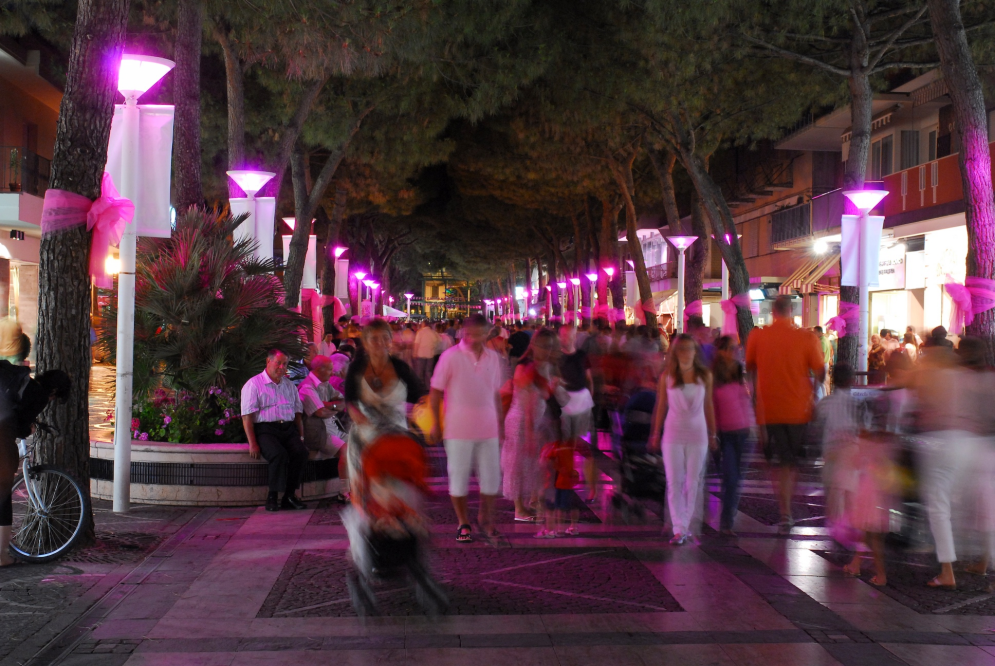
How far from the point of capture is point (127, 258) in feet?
29.4

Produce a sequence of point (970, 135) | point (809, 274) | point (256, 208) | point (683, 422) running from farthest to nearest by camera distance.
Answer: point (809, 274), point (256, 208), point (970, 135), point (683, 422)

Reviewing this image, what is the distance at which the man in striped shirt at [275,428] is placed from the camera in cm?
895

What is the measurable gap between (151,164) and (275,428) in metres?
2.80

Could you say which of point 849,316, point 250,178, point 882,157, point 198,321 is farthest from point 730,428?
point 882,157

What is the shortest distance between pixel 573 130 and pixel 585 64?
279 centimetres

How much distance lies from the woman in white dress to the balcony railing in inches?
799

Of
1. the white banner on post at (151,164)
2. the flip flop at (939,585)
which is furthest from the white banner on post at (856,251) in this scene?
the white banner on post at (151,164)

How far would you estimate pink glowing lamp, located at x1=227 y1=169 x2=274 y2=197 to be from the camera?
1427cm

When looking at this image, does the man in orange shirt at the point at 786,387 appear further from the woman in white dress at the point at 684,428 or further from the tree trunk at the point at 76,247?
the tree trunk at the point at 76,247

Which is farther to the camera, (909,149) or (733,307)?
(909,149)

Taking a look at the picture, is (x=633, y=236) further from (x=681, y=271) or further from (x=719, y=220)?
(x=719, y=220)

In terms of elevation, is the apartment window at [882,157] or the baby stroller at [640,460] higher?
the apartment window at [882,157]

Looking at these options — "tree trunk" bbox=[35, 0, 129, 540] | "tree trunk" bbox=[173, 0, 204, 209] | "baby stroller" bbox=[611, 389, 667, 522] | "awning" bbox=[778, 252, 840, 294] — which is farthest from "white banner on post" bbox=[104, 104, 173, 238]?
"awning" bbox=[778, 252, 840, 294]

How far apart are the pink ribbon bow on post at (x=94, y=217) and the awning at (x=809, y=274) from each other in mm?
25066
